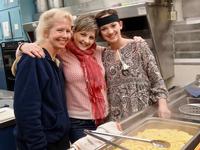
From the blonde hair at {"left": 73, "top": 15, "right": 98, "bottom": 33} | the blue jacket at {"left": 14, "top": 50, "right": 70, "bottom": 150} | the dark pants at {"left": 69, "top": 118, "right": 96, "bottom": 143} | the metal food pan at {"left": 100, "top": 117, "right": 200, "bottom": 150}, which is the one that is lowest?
the dark pants at {"left": 69, "top": 118, "right": 96, "bottom": 143}

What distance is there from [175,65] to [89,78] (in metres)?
1.28

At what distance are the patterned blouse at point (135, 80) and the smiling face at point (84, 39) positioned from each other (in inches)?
7.8

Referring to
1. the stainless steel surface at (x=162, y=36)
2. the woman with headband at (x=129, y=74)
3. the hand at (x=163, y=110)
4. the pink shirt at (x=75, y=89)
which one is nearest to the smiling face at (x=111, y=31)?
the woman with headband at (x=129, y=74)

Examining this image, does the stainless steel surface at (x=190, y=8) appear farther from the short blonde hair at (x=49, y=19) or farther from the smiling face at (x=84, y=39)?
the short blonde hair at (x=49, y=19)

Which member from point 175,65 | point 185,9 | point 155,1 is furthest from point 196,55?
point 155,1

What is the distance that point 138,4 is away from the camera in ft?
7.10

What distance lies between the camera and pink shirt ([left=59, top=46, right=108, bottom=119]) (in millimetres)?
1681

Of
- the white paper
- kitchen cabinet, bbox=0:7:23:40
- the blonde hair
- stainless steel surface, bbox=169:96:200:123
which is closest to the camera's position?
stainless steel surface, bbox=169:96:200:123

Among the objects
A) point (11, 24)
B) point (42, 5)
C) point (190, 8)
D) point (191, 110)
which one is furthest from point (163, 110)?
point (11, 24)

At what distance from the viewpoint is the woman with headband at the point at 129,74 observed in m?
1.72

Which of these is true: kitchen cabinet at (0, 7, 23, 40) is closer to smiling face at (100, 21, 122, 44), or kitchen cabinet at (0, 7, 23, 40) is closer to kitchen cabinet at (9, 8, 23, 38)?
kitchen cabinet at (9, 8, 23, 38)

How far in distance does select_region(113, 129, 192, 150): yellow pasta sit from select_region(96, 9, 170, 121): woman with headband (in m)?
0.29

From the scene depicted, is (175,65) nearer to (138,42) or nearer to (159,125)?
(138,42)

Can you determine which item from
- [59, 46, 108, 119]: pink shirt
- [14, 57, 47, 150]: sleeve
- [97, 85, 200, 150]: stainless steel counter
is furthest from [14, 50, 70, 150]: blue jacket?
[97, 85, 200, 150]: stainless steel counter
